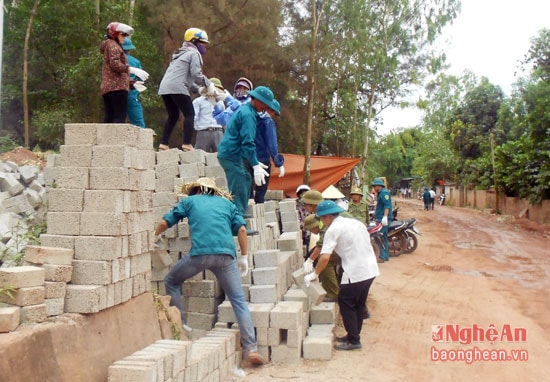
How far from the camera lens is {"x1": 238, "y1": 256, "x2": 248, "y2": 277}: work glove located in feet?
18.6

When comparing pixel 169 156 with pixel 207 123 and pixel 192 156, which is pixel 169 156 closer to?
pixel 192 156

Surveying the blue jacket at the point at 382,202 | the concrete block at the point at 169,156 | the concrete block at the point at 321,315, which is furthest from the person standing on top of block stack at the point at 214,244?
the blue jacket at the point at 382,202

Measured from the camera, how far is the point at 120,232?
4090 mm

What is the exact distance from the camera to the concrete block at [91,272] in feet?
13.0

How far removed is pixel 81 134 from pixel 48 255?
41.0 inches

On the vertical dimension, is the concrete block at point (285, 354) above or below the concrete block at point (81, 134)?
below

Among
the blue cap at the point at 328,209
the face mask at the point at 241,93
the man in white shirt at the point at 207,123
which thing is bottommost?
the blue cap at the point at 328,209

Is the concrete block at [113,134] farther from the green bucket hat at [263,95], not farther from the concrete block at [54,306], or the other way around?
the green bucket hat at [263,95]

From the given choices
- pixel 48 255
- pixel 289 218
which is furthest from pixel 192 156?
pixel 48 255

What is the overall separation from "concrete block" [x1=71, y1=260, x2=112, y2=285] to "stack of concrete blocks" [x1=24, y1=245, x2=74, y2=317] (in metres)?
0.08

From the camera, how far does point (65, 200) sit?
4168mm

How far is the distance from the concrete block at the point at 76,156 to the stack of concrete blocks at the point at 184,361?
1.56 m

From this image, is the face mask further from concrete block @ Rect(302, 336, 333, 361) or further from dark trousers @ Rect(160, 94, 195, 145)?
concrete block @ Rect(302, 336, 333, 361)

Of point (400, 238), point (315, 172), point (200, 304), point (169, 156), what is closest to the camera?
point (200, 304)
